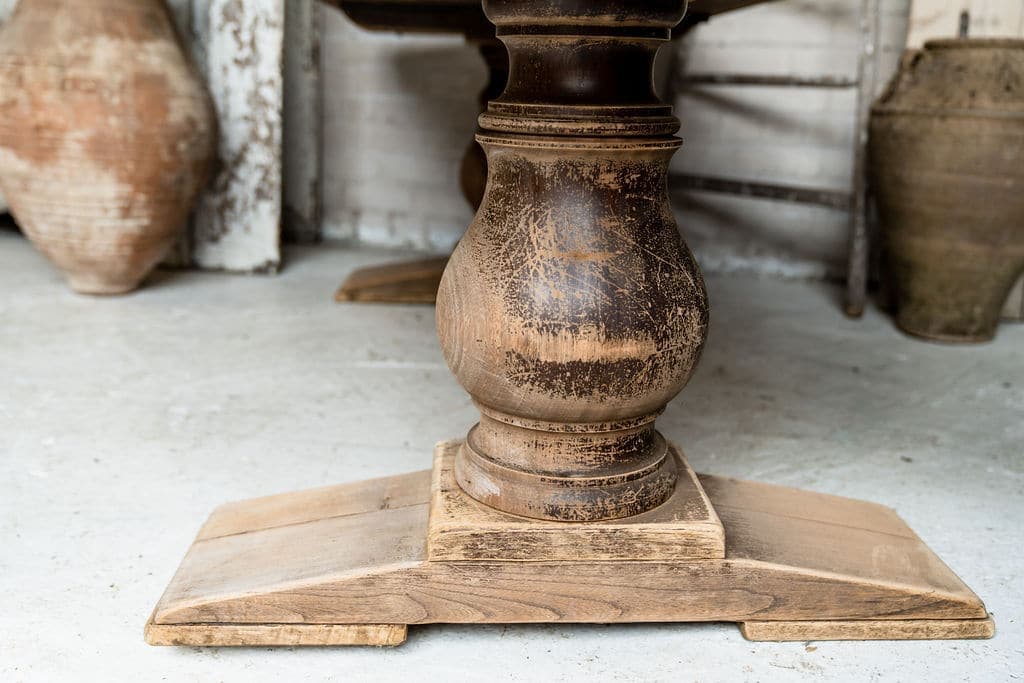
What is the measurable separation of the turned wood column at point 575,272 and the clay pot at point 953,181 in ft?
5.74

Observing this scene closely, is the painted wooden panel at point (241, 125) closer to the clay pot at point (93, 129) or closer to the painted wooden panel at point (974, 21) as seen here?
the clay pot at point (93, 129)

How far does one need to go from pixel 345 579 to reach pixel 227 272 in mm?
2300

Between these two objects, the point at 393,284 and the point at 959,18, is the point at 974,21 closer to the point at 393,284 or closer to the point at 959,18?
the point at 959,18

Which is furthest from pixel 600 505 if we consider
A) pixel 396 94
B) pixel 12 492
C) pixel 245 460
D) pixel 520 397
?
pixel 396 94

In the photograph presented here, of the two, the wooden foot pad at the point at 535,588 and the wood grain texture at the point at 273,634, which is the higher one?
the wooden foot pad at the point at 535,588

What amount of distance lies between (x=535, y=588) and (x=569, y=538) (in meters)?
0.07

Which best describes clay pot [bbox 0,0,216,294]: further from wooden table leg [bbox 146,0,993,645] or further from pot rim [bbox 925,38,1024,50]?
pot rim [bbox 925,38,1024,50]

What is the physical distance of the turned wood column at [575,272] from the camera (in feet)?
3.66

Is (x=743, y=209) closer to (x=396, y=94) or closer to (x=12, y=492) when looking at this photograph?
(x=396, y=94)

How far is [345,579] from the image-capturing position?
1144mm

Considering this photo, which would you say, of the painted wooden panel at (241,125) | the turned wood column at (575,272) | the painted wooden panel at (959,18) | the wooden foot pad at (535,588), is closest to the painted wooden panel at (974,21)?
the painted wooden panel at (959,18)

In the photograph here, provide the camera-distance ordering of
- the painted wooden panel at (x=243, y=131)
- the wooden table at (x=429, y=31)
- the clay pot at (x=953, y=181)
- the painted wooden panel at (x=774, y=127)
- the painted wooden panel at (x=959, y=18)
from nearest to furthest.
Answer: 1. the wooden table at (x=429, y=31)
2. the clay pot at (x=953, y=181)
3. the painted wooden panel at (x=959, y=18)
4. the painted wooden panel at (x=243, y=131)
5. the painted wooden panel at (x=774, y=127)

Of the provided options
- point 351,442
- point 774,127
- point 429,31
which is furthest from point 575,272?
point 774,127

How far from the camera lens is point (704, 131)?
3.50 metres
